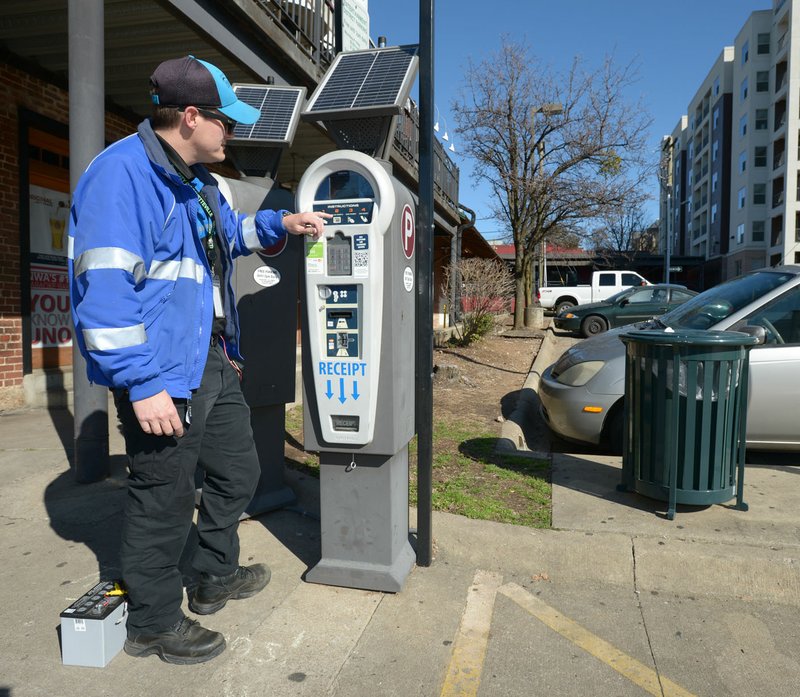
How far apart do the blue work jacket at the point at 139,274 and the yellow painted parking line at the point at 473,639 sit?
147 cm

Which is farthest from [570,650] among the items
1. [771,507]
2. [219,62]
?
[219,62]

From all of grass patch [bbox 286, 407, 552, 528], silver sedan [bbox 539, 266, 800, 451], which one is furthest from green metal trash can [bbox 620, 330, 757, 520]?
silver sedan [bbox 539, 266, 800, 451]

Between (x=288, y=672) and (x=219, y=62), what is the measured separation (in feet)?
21.4

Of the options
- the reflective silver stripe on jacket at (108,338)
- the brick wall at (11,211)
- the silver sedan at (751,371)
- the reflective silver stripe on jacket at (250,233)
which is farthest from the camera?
the brick wall at (11,211)

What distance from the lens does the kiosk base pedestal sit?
3.04 meters

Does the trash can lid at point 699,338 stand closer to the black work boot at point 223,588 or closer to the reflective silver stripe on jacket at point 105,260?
the black work boot at point 223,588

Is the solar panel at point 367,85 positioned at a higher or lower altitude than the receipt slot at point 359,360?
higher

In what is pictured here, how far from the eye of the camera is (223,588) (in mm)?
2902

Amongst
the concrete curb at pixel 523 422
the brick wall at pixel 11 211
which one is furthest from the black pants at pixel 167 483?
the brick wall at pixel 11 211

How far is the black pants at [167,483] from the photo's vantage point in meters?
2.41

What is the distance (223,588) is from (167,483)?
75 centimetres

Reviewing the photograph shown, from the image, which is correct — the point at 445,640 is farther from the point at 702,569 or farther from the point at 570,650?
the point at 702,569

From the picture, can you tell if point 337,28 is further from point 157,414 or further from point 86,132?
point 157,414

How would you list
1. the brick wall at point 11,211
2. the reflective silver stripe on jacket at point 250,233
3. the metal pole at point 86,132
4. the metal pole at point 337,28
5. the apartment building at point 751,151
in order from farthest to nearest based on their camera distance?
1. the apartment building at point 751,151
2. the metal pole at point 337,28
3. the brick wall at point 11,211
4. the metal pole at point 86,132
5. the reflective silver stripe on jacket at point 250,233
